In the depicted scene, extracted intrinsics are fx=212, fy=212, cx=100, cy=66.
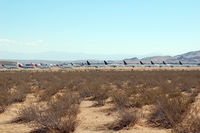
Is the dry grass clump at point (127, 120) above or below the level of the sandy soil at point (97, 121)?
above

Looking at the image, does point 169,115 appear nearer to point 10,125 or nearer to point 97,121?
point 97,121

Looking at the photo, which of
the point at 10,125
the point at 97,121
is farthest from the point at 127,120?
the point at 10,125

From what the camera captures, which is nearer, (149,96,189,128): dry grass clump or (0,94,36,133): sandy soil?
(149,96,189,128): dry grass clump

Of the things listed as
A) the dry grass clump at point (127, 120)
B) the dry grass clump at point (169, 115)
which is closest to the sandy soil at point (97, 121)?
the dry grass clump at point (127, 120)

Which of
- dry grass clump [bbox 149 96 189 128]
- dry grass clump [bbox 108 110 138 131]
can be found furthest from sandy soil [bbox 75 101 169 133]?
dry grass clump [bbox 149 96 189 128]

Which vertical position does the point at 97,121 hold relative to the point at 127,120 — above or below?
below

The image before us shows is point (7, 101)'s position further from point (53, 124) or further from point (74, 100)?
point (53, 124)

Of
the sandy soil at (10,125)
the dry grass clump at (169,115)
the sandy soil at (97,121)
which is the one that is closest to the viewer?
the sandy soil at (97,121)

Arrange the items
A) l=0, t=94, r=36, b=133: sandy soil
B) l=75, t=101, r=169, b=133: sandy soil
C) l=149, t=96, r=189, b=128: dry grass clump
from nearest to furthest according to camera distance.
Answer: l=75, t=101, r=169, b=133: sandy soil < l=149, t=96, r=189, b=128: dry grass clump < l=0, t=94, r=36, b=133: sandy soil

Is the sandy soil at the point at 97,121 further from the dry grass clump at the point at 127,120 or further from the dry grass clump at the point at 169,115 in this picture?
the dry grass clump at the point at 169,115

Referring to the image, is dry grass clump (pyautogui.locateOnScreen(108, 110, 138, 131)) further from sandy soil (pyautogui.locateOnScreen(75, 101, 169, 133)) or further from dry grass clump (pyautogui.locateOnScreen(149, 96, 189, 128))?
dry grass clump (pyautogui.locateOnScreen(149, 96, 189, 128))

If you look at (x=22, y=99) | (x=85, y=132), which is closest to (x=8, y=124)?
(x=85, y=132)

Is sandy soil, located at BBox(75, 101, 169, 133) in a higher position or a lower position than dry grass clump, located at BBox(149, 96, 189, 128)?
lower

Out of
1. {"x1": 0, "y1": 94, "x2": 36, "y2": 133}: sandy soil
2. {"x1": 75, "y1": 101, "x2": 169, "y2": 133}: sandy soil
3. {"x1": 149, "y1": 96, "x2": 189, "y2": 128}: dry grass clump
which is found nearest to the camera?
{"x1": 75, "y1": 101, "x2": 169, "y2": 133}: sandy soil
